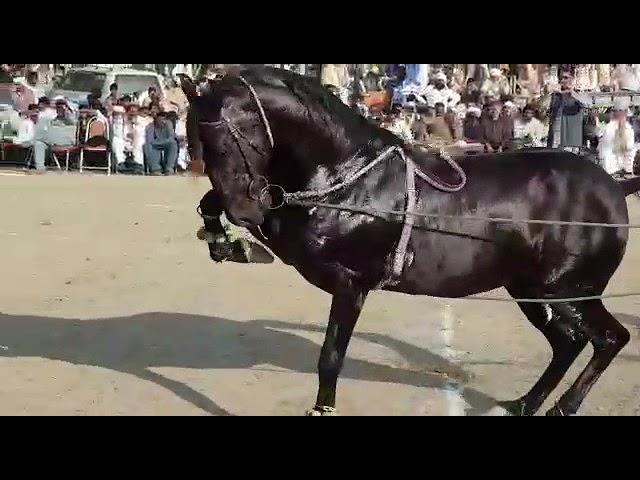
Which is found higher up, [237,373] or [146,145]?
[237,373]

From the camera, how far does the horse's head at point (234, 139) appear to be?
467cm

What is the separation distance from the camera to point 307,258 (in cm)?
492

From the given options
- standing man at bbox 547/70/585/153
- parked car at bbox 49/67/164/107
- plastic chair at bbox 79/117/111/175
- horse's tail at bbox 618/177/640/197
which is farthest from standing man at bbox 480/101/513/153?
horse's tail at bbox 618/177/640/197

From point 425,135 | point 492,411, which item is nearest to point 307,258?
point 492,411

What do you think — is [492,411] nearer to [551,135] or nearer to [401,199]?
[401,199]

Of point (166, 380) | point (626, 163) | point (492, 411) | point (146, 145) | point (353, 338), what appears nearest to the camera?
point (492, 411)

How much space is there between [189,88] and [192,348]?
2.55 meters

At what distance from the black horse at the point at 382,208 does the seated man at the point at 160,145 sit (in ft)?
47.3

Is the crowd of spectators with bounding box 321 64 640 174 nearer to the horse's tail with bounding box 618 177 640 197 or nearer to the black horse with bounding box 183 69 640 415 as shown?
the horse's tail with bounding box 618 177 640 197

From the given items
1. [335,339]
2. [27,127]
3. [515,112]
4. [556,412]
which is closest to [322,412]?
[335,339]

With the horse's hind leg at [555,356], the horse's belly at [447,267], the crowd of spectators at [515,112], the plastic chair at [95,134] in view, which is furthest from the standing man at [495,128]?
the horse's belly at [447,267]

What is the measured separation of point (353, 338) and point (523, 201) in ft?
7.96

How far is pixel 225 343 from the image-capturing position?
686cm

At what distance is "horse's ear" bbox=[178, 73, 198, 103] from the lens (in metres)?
4.75
